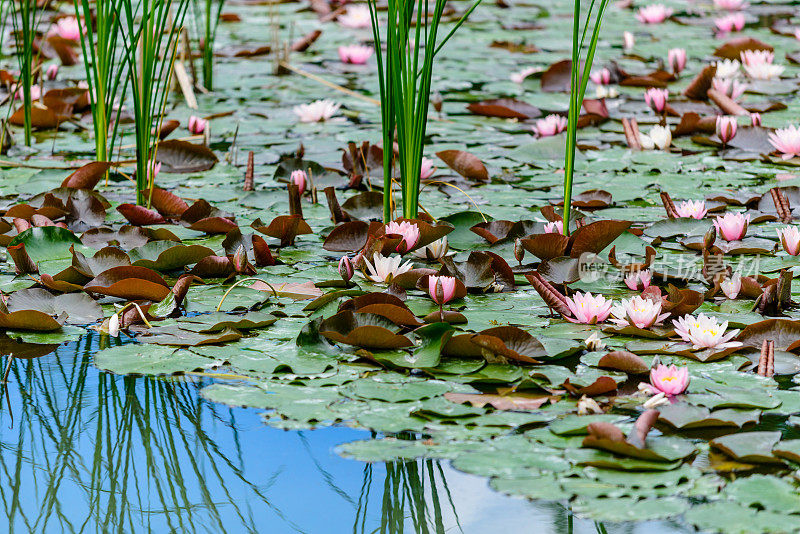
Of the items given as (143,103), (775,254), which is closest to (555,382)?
(775,254)

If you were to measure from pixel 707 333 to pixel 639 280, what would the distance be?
1.31 feet

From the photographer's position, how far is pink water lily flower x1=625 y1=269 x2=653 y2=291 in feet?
7.00

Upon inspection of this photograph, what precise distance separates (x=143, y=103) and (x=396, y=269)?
1.03m

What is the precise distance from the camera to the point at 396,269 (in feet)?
7.31

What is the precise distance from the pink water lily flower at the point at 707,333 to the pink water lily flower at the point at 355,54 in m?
3.41

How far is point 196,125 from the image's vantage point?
3.69m

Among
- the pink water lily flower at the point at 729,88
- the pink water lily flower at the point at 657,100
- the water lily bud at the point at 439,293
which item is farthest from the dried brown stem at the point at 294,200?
the pink water lily flower at the point at 729,88

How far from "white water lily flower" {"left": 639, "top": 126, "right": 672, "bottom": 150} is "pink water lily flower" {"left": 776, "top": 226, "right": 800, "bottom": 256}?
3.69 ft

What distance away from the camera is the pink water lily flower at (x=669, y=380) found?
1.60m

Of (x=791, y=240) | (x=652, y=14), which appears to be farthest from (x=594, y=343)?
(x=652, y=14)

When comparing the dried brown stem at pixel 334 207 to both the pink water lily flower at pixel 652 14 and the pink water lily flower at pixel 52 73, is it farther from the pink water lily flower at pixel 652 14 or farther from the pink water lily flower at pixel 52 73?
the pink water lily flower at pixel 652 14

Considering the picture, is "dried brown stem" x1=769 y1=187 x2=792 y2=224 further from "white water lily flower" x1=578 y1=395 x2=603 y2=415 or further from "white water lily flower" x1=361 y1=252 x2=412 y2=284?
"white water lily flower" x1=578 y1=395 x2=603 y2=415

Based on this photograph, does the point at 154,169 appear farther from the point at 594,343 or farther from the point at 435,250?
the point at 594,343

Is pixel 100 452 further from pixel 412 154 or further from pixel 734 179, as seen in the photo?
pixel 734 179
